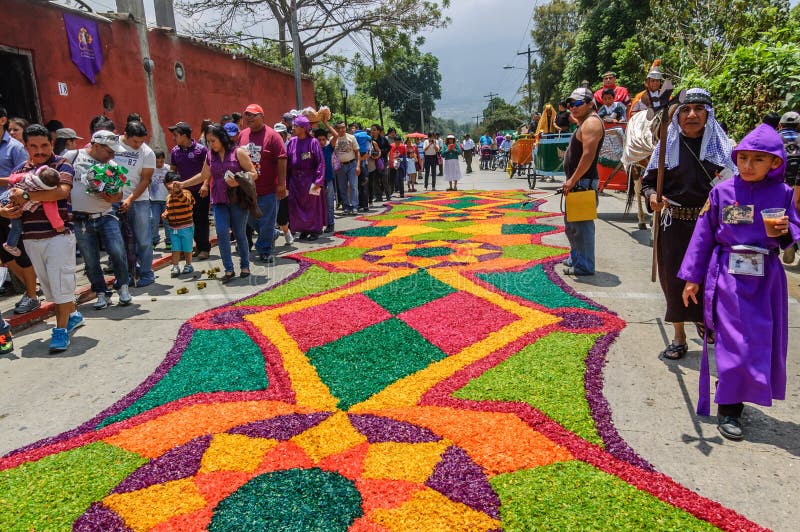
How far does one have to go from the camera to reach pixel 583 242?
5.78m

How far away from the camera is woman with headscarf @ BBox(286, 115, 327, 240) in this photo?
8.23 metres

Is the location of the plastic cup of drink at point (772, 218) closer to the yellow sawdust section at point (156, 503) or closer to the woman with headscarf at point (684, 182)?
the woman with headscarf at point (684, 182)

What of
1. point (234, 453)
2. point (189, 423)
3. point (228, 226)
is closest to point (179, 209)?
point (228, 226)

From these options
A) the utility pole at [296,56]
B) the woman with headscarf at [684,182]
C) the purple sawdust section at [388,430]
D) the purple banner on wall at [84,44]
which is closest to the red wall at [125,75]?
the purple banner on wall at [84,44]

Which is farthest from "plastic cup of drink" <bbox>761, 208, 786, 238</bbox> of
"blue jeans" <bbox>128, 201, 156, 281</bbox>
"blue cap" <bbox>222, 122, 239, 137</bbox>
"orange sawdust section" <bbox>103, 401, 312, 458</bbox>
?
"blue jeans" <bbox>128, 201, 156, 281</bbox>

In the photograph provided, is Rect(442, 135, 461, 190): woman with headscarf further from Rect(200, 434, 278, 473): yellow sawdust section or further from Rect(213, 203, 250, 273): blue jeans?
Rect(200, 434, 278, 473): yellow sawdust section

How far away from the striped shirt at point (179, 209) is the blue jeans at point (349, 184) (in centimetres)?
473

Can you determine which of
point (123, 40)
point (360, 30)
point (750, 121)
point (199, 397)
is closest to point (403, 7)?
point (360, 30)

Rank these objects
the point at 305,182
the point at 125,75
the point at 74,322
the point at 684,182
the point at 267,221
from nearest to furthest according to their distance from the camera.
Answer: the point at 684,182, the point at 74,322, the point at 267,221, the point at 305,182, the point at 125,75

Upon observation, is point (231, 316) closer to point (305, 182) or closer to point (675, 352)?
point (675, 352)

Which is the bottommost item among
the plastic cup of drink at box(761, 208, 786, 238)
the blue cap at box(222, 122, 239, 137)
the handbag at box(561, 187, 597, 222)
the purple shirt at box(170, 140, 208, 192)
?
the handbag at box(561, 187, 597, 222)

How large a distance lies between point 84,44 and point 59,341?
758cm

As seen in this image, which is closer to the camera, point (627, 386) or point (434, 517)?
point (434, 517)

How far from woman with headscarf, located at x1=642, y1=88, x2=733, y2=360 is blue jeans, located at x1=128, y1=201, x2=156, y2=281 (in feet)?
17.2
